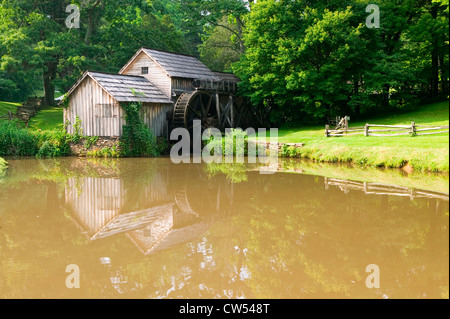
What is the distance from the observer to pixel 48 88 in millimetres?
37156

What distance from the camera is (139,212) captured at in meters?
11.1

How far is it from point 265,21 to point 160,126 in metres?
8.95

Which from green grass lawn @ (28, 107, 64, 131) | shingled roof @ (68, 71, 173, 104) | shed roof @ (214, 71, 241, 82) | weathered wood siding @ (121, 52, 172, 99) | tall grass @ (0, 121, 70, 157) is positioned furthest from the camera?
shed roof @ (214, 71, 241, 82)

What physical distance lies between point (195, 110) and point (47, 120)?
11614 mm

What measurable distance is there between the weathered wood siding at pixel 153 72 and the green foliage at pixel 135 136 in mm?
2657

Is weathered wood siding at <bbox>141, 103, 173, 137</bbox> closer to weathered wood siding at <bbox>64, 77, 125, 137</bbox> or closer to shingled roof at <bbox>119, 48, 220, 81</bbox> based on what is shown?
weathered wood siding at <bbox>64, 77, 125, 137</bbox>

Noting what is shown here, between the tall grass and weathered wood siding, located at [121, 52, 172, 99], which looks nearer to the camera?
the tall grass

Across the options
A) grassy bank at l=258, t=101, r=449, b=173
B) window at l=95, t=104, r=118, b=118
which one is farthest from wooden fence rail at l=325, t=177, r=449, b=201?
window at l=95, t=104, r=118, b=118

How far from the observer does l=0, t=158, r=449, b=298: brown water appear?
6.54 meters

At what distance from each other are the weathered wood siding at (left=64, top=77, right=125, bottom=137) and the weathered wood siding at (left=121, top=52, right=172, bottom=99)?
355cm

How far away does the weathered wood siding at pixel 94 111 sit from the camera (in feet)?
75.2
